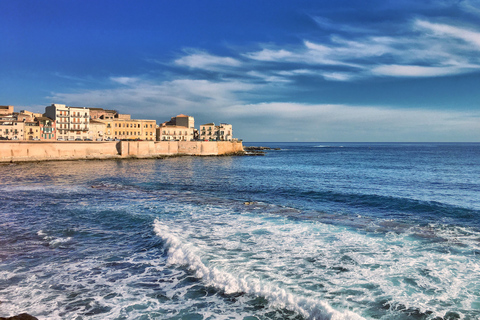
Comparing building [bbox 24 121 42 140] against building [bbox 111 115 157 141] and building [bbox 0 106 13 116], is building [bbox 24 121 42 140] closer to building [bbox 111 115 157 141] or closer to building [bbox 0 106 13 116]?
building [bbox 0 106 13 116]

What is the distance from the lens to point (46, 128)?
215ft

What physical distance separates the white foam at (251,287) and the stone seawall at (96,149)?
45.9m

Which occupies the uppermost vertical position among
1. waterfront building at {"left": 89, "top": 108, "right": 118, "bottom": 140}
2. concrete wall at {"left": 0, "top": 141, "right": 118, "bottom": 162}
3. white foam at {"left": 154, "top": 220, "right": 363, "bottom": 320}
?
waterfront building at {"left": 89, "top": 108, "right": 118, "bottom": 140}

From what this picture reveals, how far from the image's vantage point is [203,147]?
71.1 m

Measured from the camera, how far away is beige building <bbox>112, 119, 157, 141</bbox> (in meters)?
77.0

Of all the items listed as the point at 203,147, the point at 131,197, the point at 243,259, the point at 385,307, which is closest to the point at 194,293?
the point at 243,259

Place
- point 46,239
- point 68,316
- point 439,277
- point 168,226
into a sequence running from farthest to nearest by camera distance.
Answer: point 168,226
point 46,239
point 439,277
point 68,316

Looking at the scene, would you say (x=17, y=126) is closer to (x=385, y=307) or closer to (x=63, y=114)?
(x=63, y=114)

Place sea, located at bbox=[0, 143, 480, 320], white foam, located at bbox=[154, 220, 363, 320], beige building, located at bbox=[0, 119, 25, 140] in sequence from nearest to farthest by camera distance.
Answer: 1. white foam, located at bbox=[154, 220, 363, 320]
2. sea, located at bbox=[0, 143, 480, 320]
3. beige building, located at bbox=[0, 119, 25, 140]

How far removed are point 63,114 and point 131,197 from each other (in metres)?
57.0

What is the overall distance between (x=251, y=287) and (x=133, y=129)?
75.2 meters

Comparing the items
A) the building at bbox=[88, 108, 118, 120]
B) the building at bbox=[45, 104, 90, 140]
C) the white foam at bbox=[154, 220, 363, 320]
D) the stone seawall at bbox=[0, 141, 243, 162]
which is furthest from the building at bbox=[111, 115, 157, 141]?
the white foam at bbox=[154, 220, 363, 320]

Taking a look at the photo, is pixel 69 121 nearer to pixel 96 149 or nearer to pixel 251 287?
pixel 96 149

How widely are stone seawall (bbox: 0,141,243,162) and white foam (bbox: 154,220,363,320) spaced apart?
1805 inches
